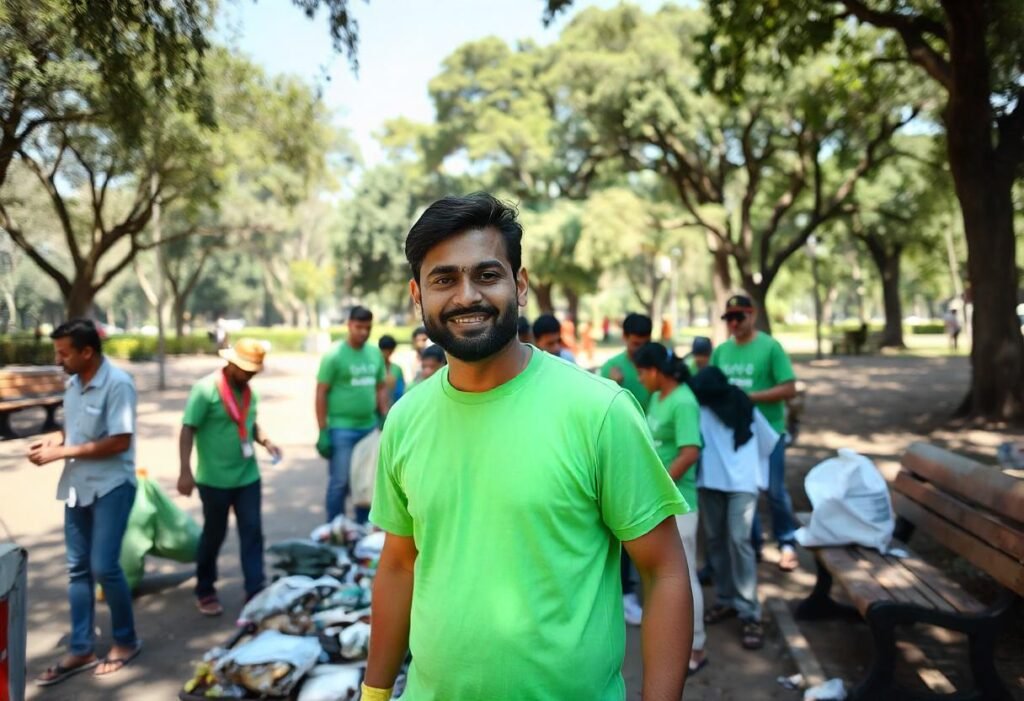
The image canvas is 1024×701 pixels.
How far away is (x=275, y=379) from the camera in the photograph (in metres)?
24.5

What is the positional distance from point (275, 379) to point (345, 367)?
18875mm

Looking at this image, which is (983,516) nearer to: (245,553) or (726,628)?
(726,628)

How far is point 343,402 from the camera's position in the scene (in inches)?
260

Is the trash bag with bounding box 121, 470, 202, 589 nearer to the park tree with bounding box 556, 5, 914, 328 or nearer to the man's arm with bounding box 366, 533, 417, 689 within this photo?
the man's arm with bounding box 366, 533, 417, 689

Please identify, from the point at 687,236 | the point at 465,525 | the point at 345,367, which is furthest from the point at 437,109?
the point at 465,525

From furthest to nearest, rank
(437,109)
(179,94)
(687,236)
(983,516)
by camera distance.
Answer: (437,109) → (687,236) → (179,94) → (983,516)

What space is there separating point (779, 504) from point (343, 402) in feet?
11.8

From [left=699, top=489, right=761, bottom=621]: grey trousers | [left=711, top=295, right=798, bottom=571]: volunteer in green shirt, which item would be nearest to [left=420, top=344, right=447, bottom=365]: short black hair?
[left=711, top=295, right=798, bottom=571]: volunteer in green shirt

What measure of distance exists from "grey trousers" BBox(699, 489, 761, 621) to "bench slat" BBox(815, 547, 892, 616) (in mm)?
433

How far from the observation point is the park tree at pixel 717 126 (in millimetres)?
18984

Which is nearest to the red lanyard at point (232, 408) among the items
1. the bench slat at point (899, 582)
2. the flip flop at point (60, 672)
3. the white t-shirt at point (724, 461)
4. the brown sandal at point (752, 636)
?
the flip flop at point (60, 672)

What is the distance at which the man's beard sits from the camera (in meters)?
1.70

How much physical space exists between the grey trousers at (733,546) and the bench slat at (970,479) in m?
1.14

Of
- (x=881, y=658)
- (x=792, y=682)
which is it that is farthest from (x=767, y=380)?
(x=881, y=658)
